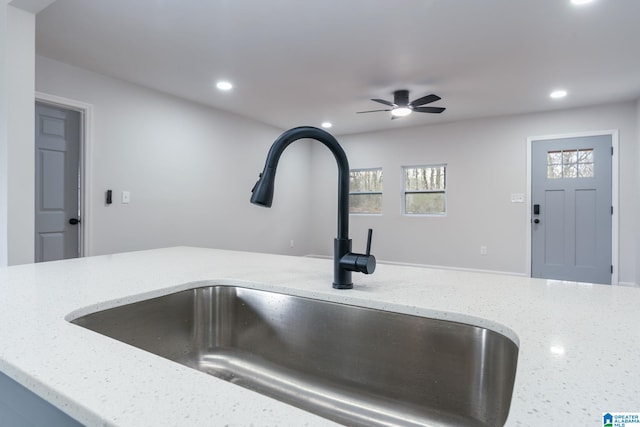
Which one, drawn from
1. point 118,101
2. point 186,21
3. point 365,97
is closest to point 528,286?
point 186,21

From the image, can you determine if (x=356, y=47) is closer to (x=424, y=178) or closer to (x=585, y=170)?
(x=424, y=178)

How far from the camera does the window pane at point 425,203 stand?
5666 millimetres

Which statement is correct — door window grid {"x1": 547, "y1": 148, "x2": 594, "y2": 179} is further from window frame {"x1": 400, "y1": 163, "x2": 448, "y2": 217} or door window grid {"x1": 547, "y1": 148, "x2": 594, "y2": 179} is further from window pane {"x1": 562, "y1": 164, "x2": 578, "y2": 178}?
window frame {"x1": 400, "y1": 163, "x2": 448, "y2": 217}

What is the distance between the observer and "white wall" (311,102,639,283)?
14.6 feet

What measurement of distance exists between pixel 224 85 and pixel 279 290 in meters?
3.51

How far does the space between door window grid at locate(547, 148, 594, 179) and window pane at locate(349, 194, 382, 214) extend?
2.55 metres

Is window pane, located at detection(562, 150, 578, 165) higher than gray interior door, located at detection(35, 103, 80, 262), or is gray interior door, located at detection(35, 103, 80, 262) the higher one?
window pane, located at detection(562, 150, 578, 165)

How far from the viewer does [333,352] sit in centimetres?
83

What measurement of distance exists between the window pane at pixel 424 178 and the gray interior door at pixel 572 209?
50.5 inches

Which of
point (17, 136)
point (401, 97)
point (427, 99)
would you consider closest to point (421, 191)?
point (401, 97)

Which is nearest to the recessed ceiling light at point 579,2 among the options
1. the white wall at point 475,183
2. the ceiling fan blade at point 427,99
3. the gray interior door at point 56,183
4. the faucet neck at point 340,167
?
the ceiling fan blade at point 427,99

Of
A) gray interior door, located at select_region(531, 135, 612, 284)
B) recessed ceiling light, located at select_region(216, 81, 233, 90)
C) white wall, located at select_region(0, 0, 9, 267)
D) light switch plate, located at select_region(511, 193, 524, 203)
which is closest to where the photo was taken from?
white wall, located at select_region(0, 0, 9, 267)

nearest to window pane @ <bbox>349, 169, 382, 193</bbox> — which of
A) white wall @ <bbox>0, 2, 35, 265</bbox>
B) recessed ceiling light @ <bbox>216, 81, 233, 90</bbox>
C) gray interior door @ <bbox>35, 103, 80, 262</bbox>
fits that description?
recessed ceiling light @ <bbox>216, 81, 233, 90</bbox>

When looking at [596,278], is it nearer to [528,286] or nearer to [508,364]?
[528,286]
